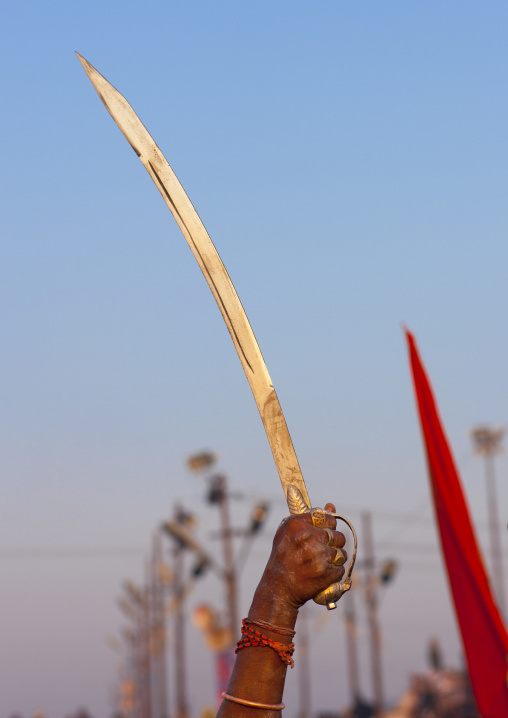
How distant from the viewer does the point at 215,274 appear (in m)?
3.56

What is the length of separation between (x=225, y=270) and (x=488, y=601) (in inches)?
148

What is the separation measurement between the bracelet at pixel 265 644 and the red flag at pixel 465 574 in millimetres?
3090

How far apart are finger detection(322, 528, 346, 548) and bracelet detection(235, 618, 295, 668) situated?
1.26ft

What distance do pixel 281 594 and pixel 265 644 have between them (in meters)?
0.18

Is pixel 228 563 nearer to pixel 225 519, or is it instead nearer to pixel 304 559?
pixel 225 519

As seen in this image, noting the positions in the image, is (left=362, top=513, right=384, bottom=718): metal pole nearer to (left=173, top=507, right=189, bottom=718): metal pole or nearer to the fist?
(left=173, top=507, right=189, bottom=718): metal pole

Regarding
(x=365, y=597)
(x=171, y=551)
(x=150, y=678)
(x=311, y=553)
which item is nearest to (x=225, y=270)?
(x=311, y=553)

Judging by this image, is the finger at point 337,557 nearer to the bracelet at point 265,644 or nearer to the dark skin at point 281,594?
the dark skin at point 281,594

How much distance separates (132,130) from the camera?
3596mm

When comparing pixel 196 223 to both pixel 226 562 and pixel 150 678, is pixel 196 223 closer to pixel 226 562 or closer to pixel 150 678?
pixel 226 562

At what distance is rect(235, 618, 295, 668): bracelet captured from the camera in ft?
11.1

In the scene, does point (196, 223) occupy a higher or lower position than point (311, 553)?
higher

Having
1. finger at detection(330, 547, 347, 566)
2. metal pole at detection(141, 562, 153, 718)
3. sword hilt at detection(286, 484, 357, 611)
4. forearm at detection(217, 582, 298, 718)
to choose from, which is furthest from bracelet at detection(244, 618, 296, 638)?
metal pole at detection(141, 562, 153, 718)

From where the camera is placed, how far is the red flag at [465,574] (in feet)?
20.1
